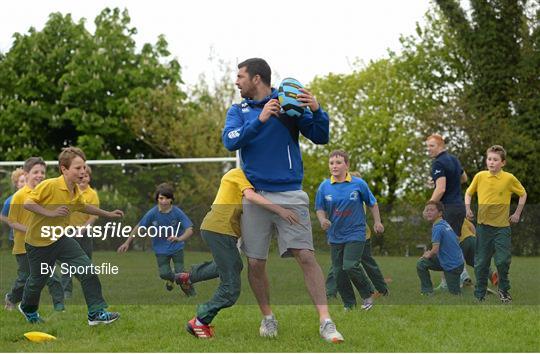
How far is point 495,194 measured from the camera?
10.0 metres

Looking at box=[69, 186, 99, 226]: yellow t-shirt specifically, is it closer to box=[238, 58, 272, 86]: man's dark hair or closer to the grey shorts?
the grey shorts

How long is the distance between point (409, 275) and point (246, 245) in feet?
10.9

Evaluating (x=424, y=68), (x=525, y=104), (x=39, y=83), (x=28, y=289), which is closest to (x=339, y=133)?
(x=424, y=68)

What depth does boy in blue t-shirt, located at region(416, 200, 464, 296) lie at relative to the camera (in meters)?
9.62

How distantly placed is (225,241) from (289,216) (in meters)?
0.64

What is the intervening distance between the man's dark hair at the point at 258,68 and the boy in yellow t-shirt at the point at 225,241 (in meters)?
0.75

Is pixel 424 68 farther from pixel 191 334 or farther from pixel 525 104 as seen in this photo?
pixel 191 334

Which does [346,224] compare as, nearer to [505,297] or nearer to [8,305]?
[505,297]

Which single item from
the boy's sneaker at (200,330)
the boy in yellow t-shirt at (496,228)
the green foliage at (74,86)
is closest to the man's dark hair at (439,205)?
the boy in yellow t-shirt at (496,228)

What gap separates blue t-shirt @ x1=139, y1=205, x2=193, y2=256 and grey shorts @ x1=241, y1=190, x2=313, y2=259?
245 cm

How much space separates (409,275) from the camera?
997 cm

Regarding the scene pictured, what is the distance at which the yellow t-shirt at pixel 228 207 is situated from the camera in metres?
7.21

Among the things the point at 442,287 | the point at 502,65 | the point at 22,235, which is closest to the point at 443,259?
the point at 442,287

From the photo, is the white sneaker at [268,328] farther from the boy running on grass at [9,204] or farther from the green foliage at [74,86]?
the green foliage at [74,86]
